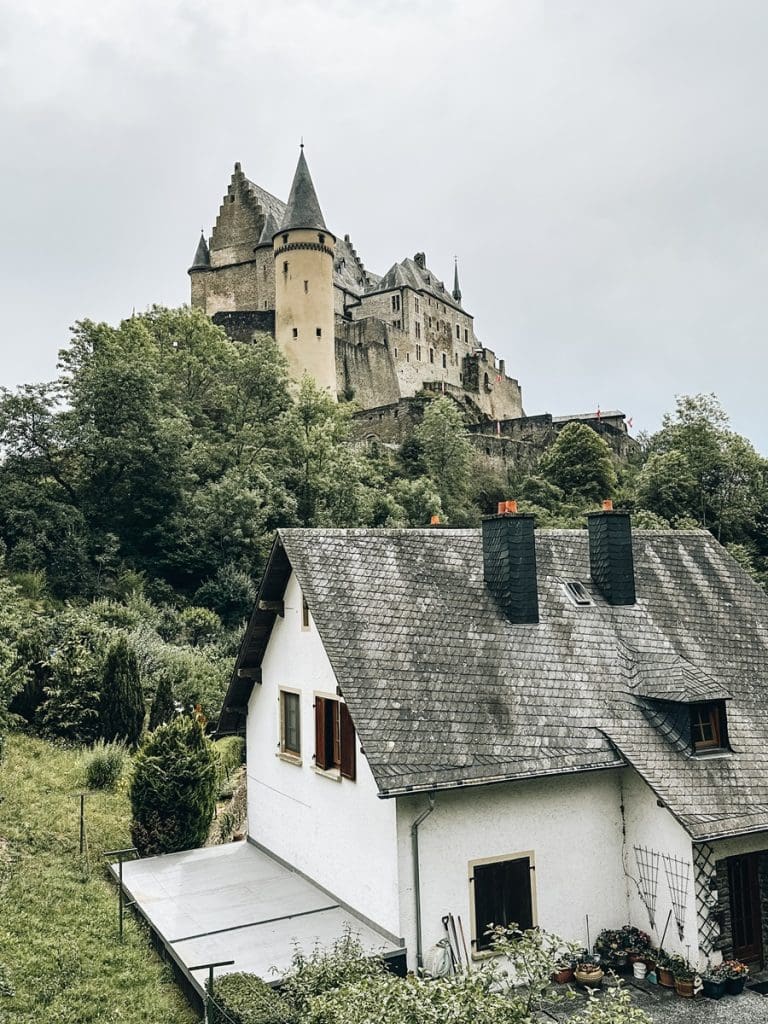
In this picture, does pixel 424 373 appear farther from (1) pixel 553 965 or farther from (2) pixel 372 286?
(1) pixel 553 965

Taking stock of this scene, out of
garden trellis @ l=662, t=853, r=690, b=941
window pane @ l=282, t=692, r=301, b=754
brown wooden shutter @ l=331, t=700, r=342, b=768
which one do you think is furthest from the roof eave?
window pane @ l=282, t=692, r=301, b=754

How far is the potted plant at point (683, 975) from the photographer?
9.70 meters

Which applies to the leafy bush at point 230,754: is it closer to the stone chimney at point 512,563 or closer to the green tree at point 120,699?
the green tree at point 120,699

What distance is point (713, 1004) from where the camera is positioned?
9.54m

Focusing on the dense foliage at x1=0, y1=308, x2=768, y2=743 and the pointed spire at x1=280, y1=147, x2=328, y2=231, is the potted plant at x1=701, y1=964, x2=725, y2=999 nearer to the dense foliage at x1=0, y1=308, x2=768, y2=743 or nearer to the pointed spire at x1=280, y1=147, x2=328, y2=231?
the dense foliage at x1=0, y1=308, x2=768, y2=743

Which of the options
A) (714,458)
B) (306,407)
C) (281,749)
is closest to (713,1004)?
(281,749)

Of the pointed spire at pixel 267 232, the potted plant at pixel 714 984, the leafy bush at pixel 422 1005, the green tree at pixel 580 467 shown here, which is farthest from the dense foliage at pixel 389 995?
the pointed spire at pixel 267 232

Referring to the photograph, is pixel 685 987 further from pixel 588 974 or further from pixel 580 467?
pixel 580 467

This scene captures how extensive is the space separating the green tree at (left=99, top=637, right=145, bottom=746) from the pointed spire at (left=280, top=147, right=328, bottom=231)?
44.7 m

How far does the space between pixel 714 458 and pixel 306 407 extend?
23.4m

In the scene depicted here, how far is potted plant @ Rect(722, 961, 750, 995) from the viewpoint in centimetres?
976

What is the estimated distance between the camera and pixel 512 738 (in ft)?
34.9

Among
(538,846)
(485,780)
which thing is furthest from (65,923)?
(538,846)

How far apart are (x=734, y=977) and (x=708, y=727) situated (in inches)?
119
